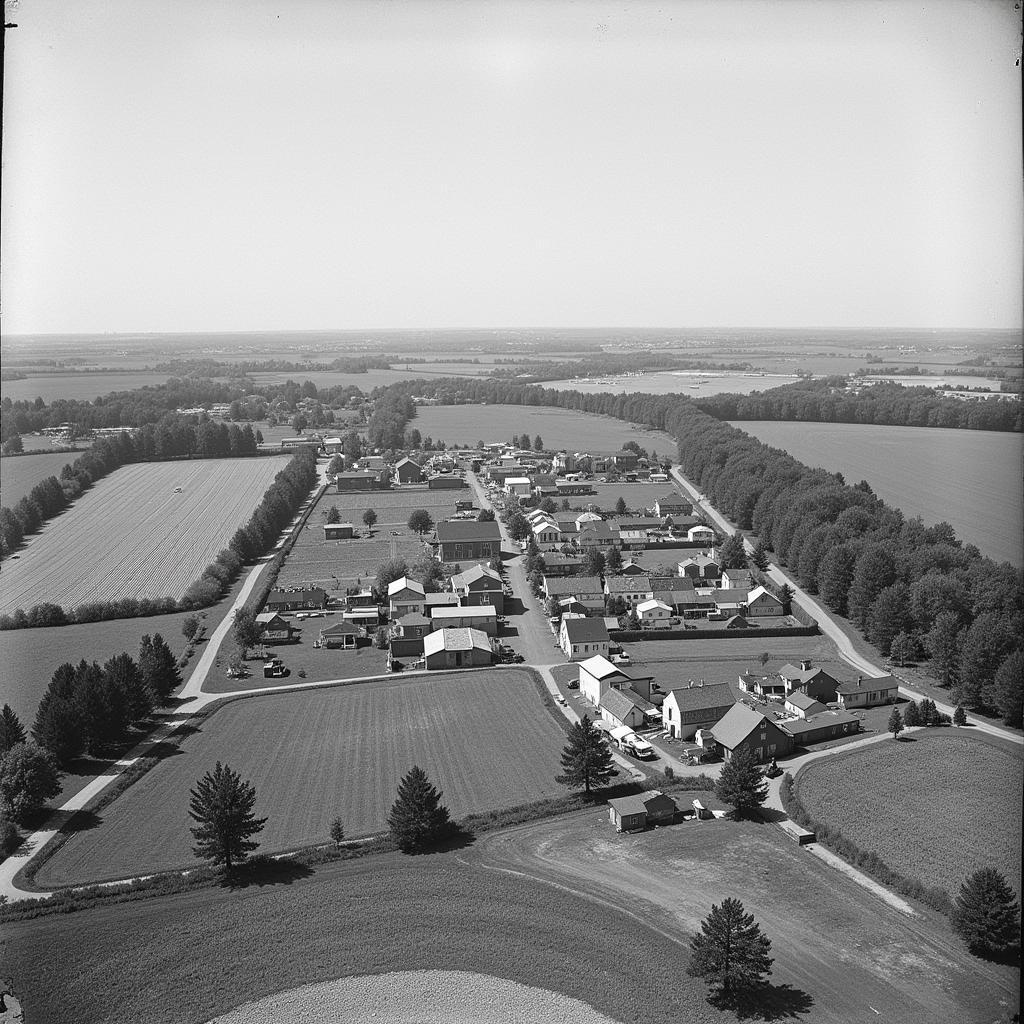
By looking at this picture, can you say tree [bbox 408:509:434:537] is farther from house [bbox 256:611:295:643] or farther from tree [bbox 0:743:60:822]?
tree [bbox 0:743:60:822]

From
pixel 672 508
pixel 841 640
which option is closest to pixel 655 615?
pixel 841 640

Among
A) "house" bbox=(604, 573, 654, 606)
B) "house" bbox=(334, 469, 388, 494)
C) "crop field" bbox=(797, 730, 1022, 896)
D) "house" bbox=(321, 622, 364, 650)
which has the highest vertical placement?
"house" bbox=(334, 469, 388, 494)

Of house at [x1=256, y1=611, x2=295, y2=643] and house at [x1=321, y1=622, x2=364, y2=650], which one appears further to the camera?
house at [x1=256, y1=611, x2=295, y2=643]

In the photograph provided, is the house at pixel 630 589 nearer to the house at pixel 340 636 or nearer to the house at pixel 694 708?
the house at pixel 340 636

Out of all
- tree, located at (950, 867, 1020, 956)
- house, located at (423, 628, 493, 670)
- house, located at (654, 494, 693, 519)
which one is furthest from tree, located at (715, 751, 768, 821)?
house, located at (654, 494, 693, 519)

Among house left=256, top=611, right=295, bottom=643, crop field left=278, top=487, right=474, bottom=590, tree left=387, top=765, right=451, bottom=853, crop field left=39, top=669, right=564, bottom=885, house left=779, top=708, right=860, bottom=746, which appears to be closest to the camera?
tree left=387, top=765, right=451, bottom=853

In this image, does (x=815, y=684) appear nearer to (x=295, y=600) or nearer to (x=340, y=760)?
(x=340, y=760)
